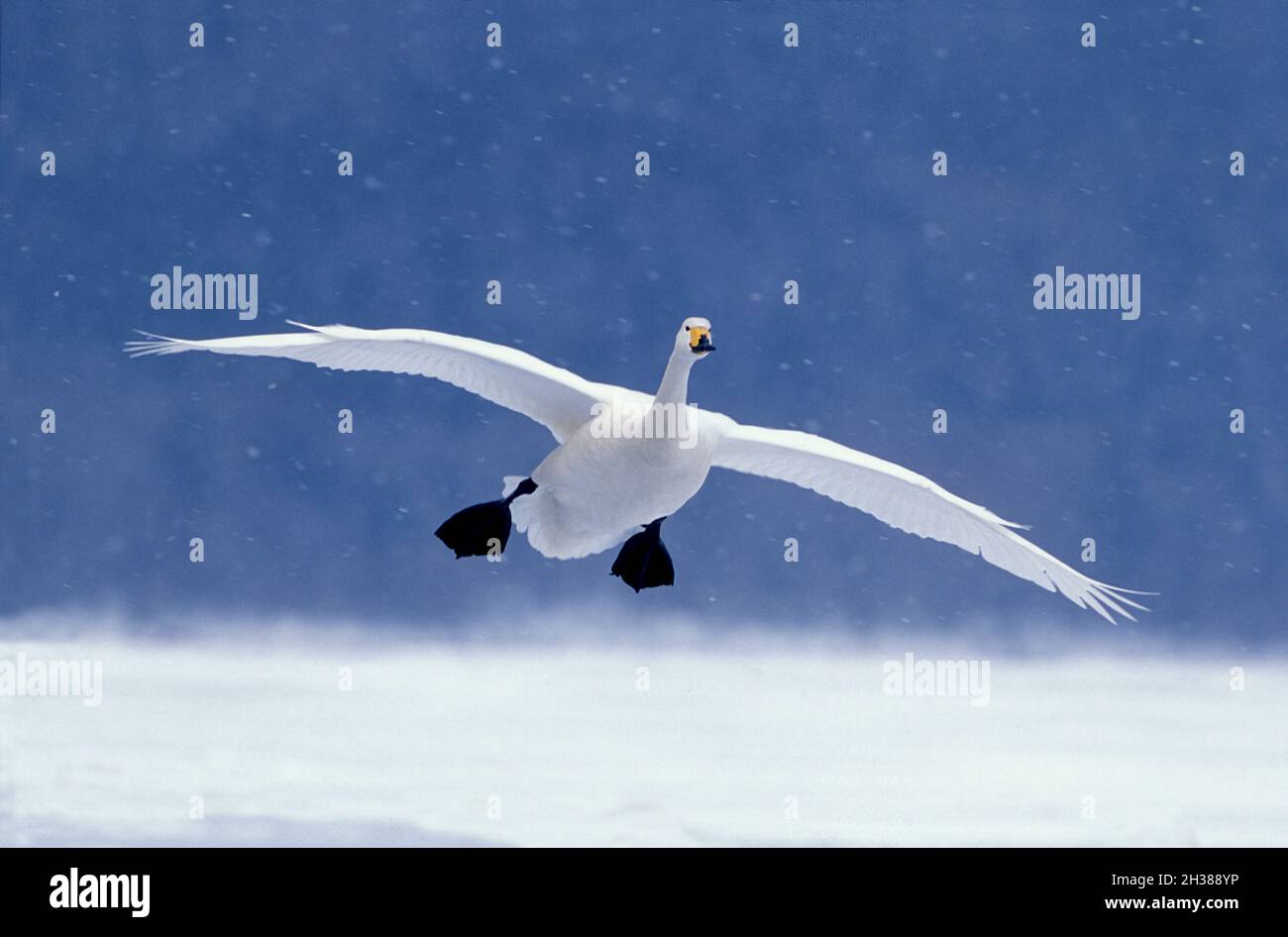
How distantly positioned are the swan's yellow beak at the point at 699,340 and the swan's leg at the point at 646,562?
1.43 meters

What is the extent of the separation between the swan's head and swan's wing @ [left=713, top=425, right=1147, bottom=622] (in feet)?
2.10

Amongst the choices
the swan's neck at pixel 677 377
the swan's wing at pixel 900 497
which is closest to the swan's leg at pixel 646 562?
the swan's wing at pixel 900 497

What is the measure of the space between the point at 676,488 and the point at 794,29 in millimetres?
2716

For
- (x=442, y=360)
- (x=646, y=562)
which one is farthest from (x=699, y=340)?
(x=646, y=562)

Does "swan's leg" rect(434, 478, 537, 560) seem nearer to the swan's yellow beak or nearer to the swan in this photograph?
the swan

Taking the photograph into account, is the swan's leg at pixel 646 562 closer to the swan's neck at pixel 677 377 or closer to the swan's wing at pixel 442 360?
the swan's wing at pixel 442 360

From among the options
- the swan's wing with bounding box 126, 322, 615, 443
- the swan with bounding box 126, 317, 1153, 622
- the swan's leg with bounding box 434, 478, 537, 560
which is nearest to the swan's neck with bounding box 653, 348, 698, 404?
the swan with bounding box 126, 317, 1153, 622

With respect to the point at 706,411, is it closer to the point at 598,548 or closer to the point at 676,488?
the point at 676,488

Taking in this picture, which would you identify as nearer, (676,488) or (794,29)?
(676,488)

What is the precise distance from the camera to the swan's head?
249 inches

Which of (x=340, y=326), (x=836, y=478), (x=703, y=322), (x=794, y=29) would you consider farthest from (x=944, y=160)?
Result: (x=340, y=326)

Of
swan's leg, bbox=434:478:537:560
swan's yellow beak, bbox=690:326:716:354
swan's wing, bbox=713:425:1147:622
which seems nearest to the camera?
swan's yellow beak, bbox=690:326:716:354

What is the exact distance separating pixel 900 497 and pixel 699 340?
1279 mm

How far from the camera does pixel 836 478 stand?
720 centimetres
